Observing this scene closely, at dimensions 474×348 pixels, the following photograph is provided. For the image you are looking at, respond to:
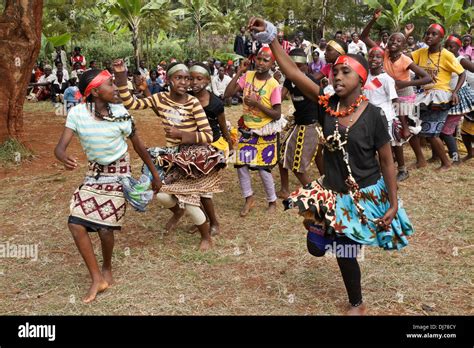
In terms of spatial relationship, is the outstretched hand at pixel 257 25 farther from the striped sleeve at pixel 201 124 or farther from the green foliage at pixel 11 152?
the green foliage at pixel 11 152

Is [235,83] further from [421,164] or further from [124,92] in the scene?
[421,164]

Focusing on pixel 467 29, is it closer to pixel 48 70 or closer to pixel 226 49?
pixel 226 49

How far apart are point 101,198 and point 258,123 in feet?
8.08

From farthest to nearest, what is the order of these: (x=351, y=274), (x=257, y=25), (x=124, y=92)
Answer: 1. (x=124, y=92)
2. (x=351, y=274)
3. (x=257, y=25)

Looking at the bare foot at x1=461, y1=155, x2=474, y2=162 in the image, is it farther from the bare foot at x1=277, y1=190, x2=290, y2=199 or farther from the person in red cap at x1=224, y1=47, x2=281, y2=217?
the person in red cap at x1=224, y1=47, x2=281, y2=217

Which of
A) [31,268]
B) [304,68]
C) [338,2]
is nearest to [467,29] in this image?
[338,2]

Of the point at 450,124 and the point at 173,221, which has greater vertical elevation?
the point at 450,124

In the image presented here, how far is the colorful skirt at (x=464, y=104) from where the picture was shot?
303 inches

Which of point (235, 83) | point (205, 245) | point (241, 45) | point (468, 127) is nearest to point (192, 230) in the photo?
point (205, 245)

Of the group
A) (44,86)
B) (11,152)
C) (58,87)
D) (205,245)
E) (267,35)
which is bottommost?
(44,86)

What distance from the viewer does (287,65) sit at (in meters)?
3.46

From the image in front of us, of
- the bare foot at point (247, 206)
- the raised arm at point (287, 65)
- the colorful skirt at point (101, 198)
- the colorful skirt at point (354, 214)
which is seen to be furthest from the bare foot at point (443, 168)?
the colorful skirt at point (101, 198)

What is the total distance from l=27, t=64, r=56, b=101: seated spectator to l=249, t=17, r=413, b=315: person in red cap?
1411 centimetres

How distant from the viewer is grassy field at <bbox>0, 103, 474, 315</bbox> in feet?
13.5
